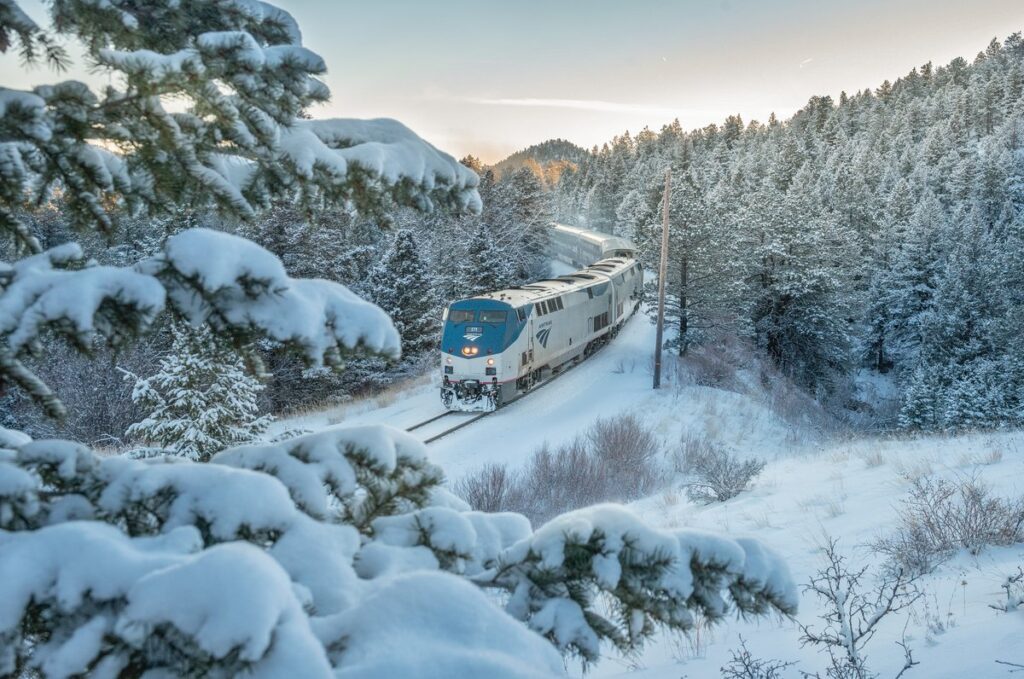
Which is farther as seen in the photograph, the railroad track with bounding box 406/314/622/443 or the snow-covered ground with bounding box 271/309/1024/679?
the railroad track with bounding box 406/314/622/443

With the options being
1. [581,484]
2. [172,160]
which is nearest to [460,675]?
[172,160]

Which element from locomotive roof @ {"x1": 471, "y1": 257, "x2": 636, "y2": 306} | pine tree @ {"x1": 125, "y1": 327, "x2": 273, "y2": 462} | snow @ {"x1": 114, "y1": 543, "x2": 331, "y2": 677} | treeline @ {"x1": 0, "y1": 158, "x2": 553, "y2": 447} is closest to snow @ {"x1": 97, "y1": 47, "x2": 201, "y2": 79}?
snow @ {"x1": 114, "y1": 543, "x2": 331, "y2": 677}

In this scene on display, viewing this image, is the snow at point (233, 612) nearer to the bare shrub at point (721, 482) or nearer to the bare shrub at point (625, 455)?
the bare shrub at point (721, 482)

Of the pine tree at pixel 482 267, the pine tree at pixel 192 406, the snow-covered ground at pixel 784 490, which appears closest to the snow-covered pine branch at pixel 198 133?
the snow-covered ground at pixel 784 490

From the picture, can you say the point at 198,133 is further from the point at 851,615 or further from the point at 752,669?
the point at 851,615

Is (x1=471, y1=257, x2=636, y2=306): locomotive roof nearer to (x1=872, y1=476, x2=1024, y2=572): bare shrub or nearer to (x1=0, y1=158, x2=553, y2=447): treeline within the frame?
(x1=0, y1=158, x2=553, y2=447): treeline

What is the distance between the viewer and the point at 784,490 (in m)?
9.70

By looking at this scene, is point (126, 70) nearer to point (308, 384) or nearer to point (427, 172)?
point (427, 172)

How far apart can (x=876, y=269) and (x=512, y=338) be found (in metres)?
39.7

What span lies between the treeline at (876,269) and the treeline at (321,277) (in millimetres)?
11652

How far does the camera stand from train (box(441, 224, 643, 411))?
1831 centimetres

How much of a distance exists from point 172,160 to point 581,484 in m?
10.4

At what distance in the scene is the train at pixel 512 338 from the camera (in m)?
18.3

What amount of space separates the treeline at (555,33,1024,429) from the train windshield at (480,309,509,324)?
28.5 feet
